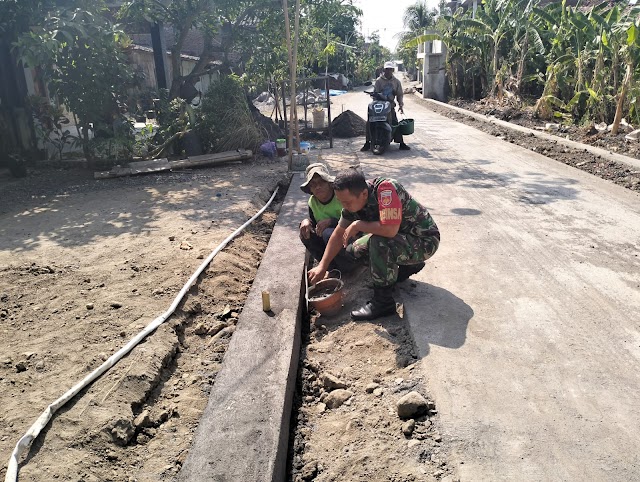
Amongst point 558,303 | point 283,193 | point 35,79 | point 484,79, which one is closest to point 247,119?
point 283,193

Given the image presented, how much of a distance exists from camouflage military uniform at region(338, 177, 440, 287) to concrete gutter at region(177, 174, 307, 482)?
2.45 ft

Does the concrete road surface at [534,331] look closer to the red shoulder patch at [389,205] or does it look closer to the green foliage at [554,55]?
the red shoulder patch at [389,205]

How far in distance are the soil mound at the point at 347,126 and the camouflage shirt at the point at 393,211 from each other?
10.5 meters

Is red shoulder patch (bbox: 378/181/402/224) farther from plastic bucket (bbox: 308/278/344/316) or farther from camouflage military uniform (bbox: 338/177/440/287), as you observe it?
plastic bucket (bbox: 308/278/344/316)

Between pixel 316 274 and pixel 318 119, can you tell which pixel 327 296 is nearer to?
pixel 316 274

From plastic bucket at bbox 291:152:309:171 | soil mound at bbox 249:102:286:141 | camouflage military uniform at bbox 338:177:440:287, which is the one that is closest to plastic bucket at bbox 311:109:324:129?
soil mound at bbox 249:102:286:141

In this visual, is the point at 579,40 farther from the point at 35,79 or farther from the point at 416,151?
the point at 35,79

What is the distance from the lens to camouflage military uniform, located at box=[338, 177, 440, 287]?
3.80 m

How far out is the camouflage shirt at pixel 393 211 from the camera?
378 centimetres

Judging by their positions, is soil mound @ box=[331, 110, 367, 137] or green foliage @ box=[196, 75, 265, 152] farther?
soil mound @ box=[331, 110, 367, 137]

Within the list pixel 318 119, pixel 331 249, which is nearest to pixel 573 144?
pixel 318 119

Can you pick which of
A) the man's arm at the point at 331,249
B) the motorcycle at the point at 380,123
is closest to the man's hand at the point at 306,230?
the man's arm at the point at 331,249

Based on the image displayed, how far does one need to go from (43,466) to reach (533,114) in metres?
16.7

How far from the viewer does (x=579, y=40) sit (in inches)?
588
